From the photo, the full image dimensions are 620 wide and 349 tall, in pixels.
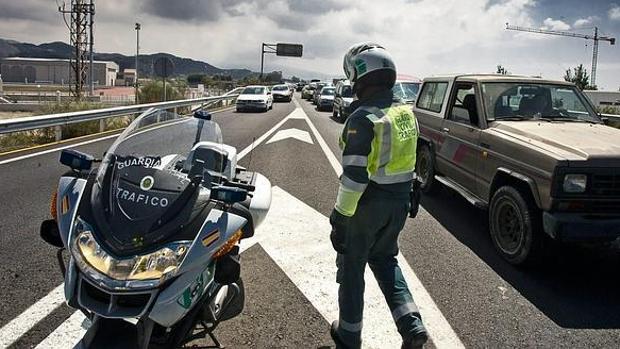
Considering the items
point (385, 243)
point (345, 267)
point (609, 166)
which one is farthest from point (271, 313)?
point (609, 166)

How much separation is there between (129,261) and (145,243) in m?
0.12

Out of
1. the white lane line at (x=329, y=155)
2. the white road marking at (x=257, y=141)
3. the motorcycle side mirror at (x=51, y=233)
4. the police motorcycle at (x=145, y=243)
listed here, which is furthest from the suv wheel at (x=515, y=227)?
the white lane line at (x=329, y=155)

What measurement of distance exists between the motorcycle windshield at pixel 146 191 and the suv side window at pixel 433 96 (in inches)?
204

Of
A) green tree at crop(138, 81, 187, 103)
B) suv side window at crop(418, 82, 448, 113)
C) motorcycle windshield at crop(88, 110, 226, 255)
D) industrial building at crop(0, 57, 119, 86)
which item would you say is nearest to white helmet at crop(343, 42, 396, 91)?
motorcycle windshield at crop(88, 110, 226, 255)

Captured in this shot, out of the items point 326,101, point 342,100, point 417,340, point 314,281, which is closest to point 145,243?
point 417,340

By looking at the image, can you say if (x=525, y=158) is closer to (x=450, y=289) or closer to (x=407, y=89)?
(x=450, y=289)

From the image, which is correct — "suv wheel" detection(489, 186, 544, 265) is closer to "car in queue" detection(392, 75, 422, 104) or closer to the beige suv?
the beige suv

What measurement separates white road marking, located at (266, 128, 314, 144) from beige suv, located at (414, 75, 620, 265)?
717 centimetres

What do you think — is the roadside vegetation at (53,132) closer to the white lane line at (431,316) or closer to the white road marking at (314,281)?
the white road marking at (314,281)

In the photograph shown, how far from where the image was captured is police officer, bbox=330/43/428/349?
2.93 m

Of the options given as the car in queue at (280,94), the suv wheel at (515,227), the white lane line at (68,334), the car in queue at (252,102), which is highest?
the car in queue at (280,94)

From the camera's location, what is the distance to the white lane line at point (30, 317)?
10.5 ft

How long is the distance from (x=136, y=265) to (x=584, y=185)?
4.09 meters

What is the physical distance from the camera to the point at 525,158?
4848 millimetres
